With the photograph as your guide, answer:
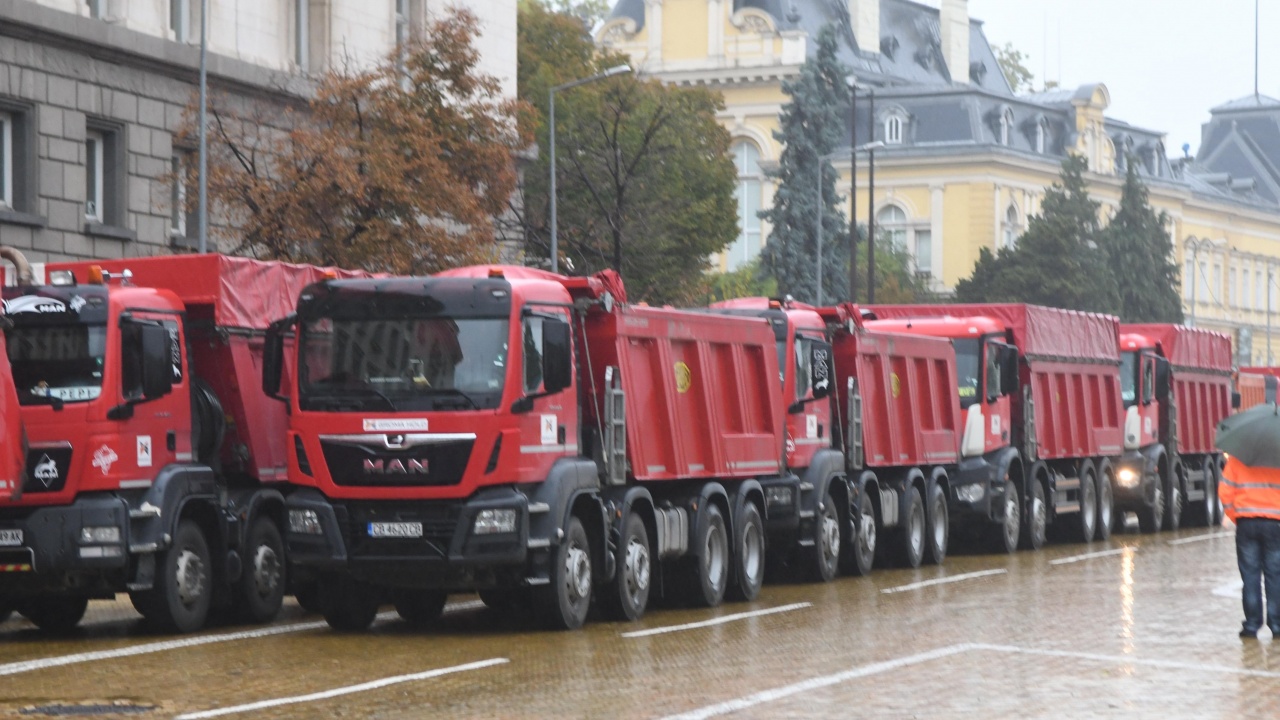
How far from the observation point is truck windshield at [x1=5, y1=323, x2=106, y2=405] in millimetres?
17328

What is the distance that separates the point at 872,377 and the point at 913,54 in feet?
275

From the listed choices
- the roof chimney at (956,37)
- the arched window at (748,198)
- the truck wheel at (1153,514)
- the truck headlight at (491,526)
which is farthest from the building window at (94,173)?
the roof chimney at (956,37)

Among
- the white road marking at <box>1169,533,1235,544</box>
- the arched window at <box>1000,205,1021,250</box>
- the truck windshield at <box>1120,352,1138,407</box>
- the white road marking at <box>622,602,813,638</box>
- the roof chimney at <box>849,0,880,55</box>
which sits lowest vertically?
the white road marking at <box>622,602,813,638</box>

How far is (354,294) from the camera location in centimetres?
1788

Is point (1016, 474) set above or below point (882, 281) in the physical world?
below

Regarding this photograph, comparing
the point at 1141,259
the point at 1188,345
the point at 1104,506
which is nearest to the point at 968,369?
the point at 1104,506

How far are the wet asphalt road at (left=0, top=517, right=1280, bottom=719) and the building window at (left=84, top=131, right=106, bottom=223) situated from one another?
14023mm

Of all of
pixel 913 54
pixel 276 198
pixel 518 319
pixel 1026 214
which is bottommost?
pixel 518 319

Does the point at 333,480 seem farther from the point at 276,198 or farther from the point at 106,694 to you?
the point at 276,198

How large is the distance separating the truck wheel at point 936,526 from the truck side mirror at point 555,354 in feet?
35.4

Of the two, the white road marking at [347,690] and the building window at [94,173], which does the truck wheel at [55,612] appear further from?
the building window at [94,173]

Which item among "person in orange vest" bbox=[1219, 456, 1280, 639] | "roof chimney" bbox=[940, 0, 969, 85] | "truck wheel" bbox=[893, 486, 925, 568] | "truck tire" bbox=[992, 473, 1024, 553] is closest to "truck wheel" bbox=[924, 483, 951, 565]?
"truck wheel" bbox=[893, 486, 925, 568]

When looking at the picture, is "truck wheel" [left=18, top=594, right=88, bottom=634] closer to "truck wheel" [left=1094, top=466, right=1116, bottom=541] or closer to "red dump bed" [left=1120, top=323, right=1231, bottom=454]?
"truck wheel" [left=1094, top=466, right=1116, bottom=541]

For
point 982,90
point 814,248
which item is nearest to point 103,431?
point 814,248
